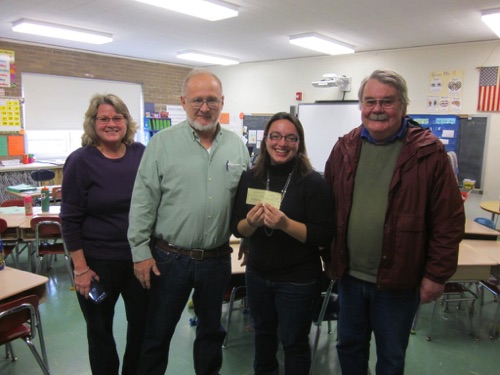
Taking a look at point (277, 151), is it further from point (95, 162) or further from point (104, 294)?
point (104, 294)

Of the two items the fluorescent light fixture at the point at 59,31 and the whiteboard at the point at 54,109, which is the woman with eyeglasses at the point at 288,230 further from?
the whiteboard at the point at 54,109

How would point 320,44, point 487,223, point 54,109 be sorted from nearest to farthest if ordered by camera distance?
point 487,223, point 320,44, point 54,109

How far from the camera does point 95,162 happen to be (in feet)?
6.22

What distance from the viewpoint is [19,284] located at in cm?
221

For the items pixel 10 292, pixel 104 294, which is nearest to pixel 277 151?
pixel 104 294

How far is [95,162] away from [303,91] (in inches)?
237

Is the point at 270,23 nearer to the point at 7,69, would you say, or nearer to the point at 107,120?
the point at 107,120

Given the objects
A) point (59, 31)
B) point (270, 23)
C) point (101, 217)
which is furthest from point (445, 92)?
point (59, 31)

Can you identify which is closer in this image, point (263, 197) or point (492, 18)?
point (263, 197)

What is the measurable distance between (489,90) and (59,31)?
20.1 ft

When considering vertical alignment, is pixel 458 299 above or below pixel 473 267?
below

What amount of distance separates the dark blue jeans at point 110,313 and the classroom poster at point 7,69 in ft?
18.7

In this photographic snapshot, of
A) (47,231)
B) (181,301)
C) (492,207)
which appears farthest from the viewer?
(492,207)

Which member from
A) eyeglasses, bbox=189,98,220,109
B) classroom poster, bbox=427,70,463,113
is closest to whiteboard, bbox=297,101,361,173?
classroom poster, bbox=427,70,463,113
